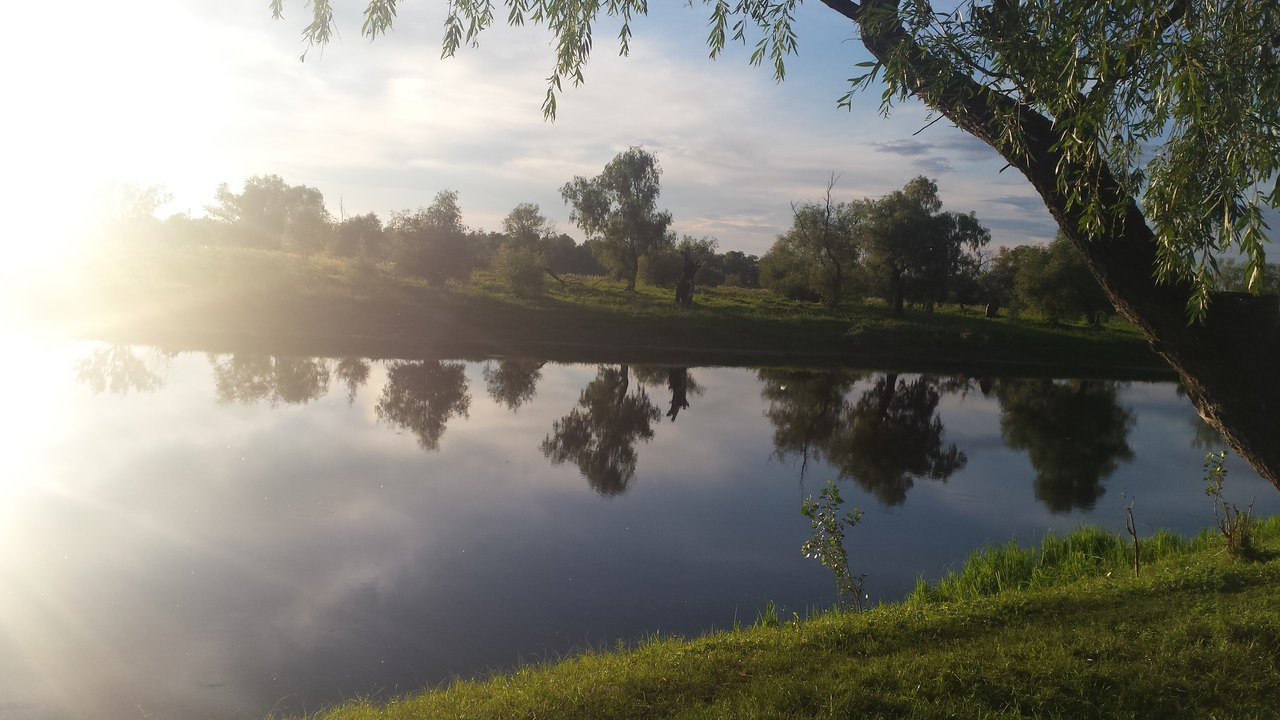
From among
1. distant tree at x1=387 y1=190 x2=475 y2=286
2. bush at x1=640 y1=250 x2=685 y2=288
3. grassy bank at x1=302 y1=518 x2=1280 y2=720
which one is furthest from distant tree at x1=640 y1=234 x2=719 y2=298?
grassy bank at x1=302 y1=518 x2=1280 y2=720

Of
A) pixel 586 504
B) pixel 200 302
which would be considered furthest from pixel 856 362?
pixel 200 302

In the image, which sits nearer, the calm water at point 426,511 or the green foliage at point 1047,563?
the calm water at point 426,511

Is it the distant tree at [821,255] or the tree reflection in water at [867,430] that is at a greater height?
the distant tree at [821,255]

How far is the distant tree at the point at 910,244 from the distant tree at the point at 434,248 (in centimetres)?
2692

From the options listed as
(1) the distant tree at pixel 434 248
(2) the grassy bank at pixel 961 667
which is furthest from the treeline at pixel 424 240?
(2) the grassy bank at pixel 961 667

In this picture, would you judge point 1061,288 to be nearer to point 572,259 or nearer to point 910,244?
point 910,244

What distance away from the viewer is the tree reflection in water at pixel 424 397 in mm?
18984

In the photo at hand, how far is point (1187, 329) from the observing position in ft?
15.8

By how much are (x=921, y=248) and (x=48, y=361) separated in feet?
154

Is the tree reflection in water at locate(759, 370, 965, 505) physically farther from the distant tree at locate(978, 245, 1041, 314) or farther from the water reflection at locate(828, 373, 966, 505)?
the distant tree at locate(978, 245, 1041, 314)

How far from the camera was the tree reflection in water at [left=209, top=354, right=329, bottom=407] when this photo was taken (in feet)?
68.8

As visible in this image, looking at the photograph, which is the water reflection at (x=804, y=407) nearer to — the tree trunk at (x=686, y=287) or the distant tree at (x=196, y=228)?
the tree trunk at (x=686, y=287)

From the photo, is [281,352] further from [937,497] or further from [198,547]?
[937,497]

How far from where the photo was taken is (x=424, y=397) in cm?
2281
